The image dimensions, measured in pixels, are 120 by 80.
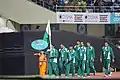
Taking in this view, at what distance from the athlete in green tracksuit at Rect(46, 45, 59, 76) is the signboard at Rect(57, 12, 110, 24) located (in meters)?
9.00

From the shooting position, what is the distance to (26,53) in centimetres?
2439

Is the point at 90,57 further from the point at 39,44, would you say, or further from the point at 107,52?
the point at 39,44

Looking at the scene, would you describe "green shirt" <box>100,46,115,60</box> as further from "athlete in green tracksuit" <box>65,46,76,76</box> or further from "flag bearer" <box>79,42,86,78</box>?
"athlete in green tracksuit" <box>65,46,76,76</box>

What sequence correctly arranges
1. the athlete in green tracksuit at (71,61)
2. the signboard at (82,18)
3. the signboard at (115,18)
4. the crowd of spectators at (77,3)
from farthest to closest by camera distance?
the crowd of spectators at (77,3) → the signboard at (115,18) → the signboard at (82,18) → the athlete in green tracksuit at (71,61)

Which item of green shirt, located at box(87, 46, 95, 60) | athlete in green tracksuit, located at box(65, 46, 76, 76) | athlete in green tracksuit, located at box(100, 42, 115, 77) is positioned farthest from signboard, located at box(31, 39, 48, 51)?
athlete in green tracksuit, located at box(100, 42, 115, 77)

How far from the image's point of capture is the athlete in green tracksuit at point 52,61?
923 inches

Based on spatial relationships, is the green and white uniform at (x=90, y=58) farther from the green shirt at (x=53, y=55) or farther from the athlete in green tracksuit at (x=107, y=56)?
the green shirt at (x=53, y=55)

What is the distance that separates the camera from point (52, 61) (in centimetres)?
2350

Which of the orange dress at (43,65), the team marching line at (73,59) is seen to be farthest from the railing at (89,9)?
the orange dress at (43,65)

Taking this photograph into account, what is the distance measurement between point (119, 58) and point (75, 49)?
3979 millimetres

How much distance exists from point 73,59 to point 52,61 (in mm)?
1104

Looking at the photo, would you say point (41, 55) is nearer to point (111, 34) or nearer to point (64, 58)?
point (64, 58)

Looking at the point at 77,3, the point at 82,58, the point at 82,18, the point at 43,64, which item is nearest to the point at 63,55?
the point at 82,58

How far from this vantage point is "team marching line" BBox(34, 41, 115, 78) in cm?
2331
